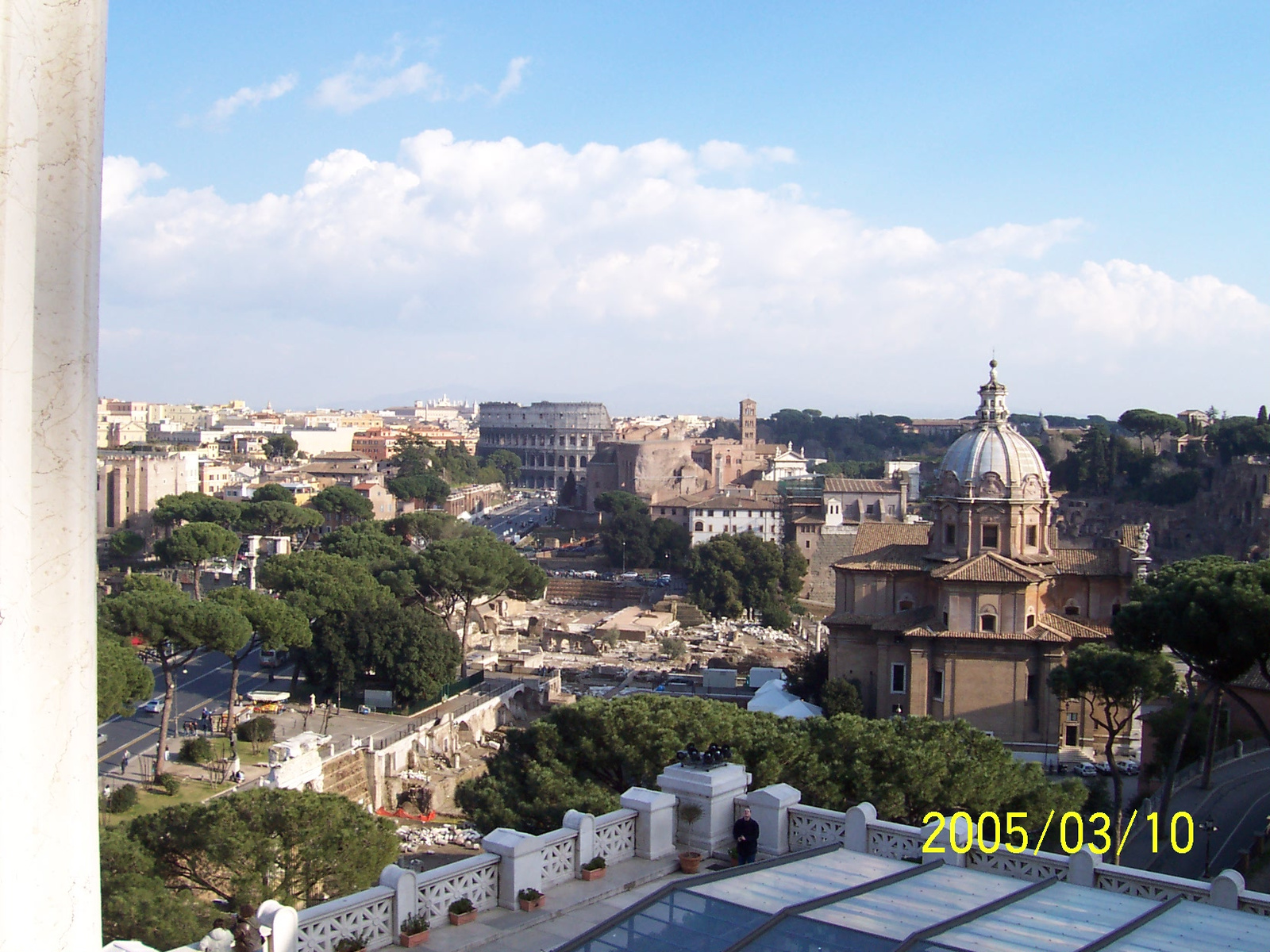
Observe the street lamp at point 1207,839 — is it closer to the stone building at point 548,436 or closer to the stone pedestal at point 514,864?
the stone pedestal at point 514,864

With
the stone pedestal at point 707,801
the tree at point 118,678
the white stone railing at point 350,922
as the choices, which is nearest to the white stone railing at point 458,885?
Answer: the white stone railing at point 350,922

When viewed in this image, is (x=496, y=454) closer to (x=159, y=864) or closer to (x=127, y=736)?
(x=127, y=736)

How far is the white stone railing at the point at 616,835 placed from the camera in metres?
7.54

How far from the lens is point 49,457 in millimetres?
4035

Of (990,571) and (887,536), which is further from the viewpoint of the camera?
(887,536)

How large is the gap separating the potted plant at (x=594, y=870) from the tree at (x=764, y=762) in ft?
18.3

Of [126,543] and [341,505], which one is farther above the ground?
[341,505]

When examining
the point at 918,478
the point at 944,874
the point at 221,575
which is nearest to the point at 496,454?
the point at 918,478

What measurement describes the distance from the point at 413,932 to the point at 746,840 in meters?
2.31

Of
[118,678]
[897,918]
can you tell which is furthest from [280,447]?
[897,918]

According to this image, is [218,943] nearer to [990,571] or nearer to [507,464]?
[990,571]

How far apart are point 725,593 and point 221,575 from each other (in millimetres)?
19518

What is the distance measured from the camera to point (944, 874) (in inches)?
283

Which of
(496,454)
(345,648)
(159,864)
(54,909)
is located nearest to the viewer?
(54,909)
